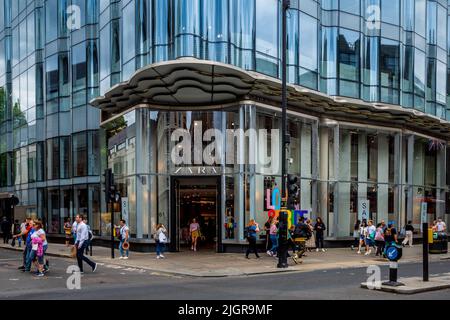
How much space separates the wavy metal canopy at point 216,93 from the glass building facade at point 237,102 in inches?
22.8

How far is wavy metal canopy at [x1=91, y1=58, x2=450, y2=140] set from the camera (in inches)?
834

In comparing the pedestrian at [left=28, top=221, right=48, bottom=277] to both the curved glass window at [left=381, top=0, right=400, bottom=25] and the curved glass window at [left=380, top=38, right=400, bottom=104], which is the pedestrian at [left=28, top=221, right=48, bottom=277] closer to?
the curved glass window at [left=380, top=38, right=400, bottom=104]

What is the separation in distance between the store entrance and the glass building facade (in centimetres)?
50

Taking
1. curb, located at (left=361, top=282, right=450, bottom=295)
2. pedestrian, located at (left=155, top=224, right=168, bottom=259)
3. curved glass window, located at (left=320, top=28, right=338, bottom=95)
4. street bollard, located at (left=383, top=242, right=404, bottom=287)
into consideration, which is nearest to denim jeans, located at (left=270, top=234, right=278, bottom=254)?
pedestrian, located at (left=155, top=224, right=168, bottom=259)

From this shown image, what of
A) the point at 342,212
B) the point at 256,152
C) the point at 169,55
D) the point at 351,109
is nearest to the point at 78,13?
the point at 169,55

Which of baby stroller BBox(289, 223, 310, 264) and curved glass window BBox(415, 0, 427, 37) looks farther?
curved glass window BBox(415, 0, 427, 37)

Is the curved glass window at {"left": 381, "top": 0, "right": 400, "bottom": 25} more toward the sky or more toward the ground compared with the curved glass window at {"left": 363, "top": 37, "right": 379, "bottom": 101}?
more toward the sky

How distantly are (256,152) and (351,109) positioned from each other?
22.9 ft

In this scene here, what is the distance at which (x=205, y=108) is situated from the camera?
83.5ft

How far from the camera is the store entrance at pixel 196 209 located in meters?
25.4

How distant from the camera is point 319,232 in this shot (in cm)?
2627

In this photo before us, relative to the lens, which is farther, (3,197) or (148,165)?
(3,197)
